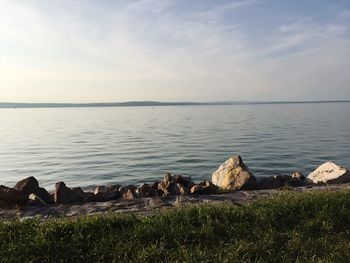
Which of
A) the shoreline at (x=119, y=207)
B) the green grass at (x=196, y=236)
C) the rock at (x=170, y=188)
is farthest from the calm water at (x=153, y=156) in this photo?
the green grass at (x=196, y=236)

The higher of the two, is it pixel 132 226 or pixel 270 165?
pixel 132 226

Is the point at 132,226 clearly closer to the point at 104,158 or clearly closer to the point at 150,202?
the point at 150,202

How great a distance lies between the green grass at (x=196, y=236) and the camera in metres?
6.10

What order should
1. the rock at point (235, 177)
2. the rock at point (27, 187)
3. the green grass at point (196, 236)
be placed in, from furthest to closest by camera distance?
the rock at point (235, 177), the rock at point (27, 187), the green grass at point (196, 236)

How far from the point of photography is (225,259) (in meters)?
5.93

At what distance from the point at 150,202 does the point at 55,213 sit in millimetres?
2145

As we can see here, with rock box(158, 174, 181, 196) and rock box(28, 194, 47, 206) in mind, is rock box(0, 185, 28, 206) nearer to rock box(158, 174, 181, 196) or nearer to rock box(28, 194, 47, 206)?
rock box(28, 194, 47, 206)

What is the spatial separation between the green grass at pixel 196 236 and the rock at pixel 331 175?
7.10m

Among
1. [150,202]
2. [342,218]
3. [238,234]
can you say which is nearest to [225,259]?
[238,234]

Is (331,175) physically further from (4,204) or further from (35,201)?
(4,204)

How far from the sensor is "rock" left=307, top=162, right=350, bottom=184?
584 inches

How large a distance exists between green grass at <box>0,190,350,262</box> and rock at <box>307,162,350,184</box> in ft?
23.3

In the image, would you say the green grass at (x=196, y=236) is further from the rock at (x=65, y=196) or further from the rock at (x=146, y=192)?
the rock at (x=146, y=192)

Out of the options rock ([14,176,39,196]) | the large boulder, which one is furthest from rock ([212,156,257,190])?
rock ([14,176,39,196])
